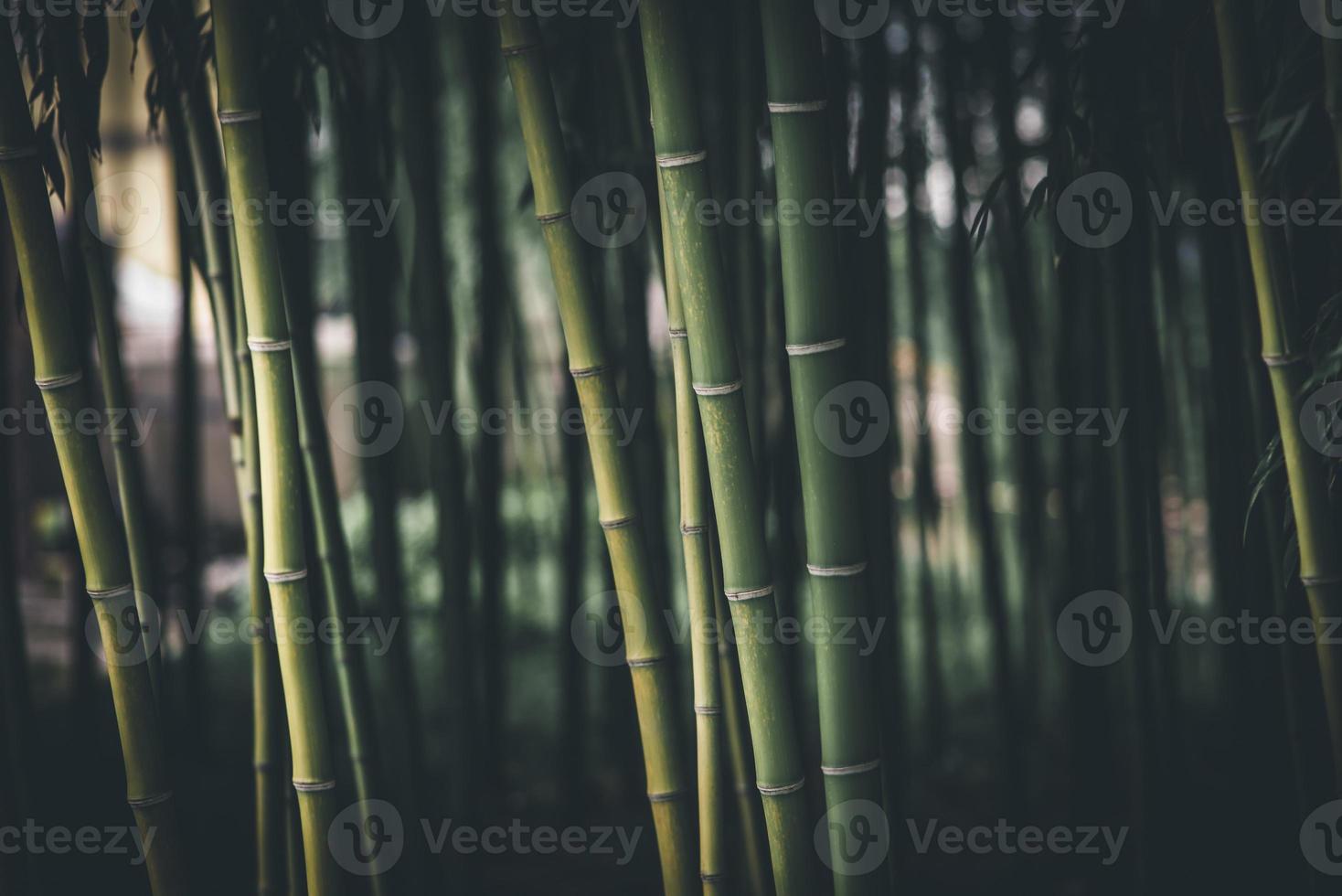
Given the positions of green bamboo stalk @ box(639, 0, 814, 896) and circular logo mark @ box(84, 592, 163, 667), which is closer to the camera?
green bamboo stalk @ box(639, 0, 814, 896)

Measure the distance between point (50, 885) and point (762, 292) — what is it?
1.58 m

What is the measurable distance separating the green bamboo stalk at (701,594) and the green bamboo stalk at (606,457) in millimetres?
37

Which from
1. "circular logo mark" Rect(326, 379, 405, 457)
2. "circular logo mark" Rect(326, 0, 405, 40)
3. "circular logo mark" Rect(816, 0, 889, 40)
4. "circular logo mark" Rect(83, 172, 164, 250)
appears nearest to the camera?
"circular logo mark" Rect(816, 0, 889, 40)

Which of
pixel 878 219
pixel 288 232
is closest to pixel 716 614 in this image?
pixel 878 219

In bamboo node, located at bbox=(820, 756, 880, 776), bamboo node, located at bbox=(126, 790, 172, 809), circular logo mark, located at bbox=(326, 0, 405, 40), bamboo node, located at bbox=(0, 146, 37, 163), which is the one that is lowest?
bamboo node, located at bbox=(820, 756, 880, 776)

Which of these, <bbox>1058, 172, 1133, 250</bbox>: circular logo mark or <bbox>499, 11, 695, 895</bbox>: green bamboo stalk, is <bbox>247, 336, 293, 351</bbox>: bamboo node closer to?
<bbox>499, 11, 695, 895</bbox>: green bamboo stalk

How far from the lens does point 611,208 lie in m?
1.77

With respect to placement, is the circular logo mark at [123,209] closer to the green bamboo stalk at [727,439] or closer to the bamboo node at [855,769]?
the green bamboo stalk at [727,439]

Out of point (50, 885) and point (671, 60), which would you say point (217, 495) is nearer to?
point (50, 885)

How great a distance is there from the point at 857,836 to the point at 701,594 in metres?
0.29

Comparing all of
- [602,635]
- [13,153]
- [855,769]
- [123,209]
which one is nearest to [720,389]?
[855,769]

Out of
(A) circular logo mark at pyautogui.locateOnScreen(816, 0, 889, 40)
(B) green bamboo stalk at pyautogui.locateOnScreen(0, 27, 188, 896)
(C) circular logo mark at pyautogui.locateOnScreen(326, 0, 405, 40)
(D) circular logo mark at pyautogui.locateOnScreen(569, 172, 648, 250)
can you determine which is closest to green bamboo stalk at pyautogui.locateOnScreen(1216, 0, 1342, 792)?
(A) circular logo mark at pyautogui.locateOnScreen(816, 0, 889, 40)

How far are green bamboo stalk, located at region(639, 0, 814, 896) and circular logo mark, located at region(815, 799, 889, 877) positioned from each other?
3cm

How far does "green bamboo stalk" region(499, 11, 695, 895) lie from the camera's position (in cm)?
93
